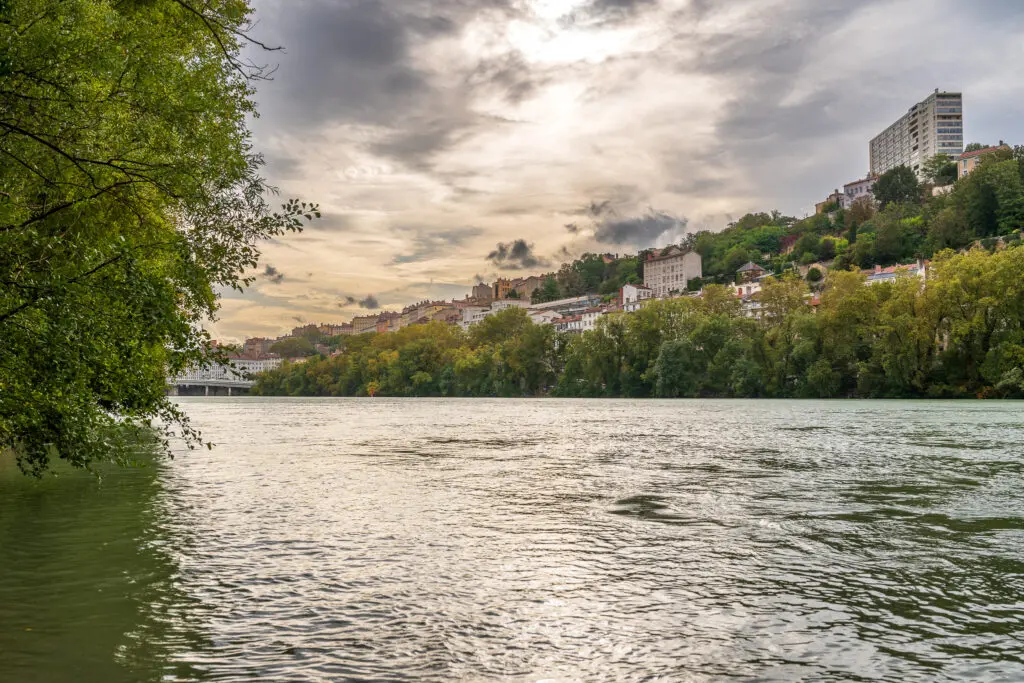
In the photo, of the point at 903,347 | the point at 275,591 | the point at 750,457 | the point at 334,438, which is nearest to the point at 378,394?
the point at 903,347

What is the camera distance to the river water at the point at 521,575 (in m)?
7.98

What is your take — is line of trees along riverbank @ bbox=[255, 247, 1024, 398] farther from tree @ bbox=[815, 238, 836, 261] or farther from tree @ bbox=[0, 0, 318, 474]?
tree @ bbox=[815, 238, 836, 261]

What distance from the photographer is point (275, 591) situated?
1052 cm

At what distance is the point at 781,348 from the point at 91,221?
86258mm

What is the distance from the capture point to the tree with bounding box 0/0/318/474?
10203mm

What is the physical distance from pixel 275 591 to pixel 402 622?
2.14 meters

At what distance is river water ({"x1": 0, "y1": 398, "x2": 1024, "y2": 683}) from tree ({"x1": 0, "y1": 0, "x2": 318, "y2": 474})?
2.36m

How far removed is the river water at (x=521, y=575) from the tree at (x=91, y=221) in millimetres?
2364

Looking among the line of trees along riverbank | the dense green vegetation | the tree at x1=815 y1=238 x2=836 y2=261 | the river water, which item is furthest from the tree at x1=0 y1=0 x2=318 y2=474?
the tree at x1=815 y1=238 x2=836 y2=261

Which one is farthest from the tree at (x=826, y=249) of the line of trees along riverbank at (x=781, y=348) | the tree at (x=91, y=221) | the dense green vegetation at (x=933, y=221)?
the tree at (x=91, y=221)

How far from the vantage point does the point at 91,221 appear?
49.9ft

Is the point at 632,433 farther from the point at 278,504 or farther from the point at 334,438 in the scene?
the point at 278,504

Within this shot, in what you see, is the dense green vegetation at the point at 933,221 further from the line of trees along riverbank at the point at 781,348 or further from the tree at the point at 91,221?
the tree at the point at 91,221

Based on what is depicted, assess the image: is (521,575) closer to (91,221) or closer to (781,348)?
(91,221)
